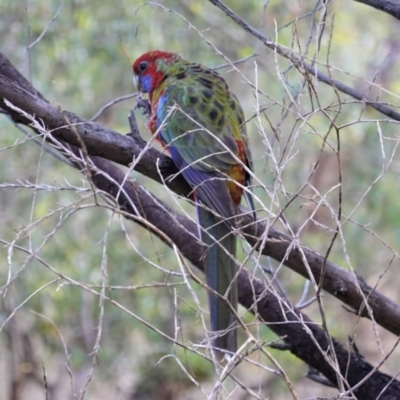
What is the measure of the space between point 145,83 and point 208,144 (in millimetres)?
821

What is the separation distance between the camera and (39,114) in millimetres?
2145

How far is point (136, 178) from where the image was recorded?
200 inches

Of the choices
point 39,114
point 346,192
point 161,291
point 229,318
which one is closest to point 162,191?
point 161,291

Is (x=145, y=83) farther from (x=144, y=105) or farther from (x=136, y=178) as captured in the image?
(x=136, y=178)

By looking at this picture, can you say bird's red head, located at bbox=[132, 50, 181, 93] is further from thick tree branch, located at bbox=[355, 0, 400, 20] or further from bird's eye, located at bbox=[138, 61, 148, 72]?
thick tree branch, located at bbox=[355, 0, 400, 20]

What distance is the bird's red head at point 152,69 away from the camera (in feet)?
11.9

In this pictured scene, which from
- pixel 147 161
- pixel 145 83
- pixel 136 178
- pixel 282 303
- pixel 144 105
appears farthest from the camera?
pixel 136 178

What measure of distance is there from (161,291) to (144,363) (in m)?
0.81

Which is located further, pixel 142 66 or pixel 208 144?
pixel 142 66

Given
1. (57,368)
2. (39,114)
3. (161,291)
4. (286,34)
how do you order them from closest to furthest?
(39,114) < (286,34) < (161,291) < (57,368)

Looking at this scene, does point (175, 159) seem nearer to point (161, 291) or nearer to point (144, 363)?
point (161, 291)

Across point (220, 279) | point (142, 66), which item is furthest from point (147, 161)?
point (142, 66)

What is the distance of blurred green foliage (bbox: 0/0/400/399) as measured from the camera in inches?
202

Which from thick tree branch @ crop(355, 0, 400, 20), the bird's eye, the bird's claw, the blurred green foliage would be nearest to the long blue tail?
the bird's claw
